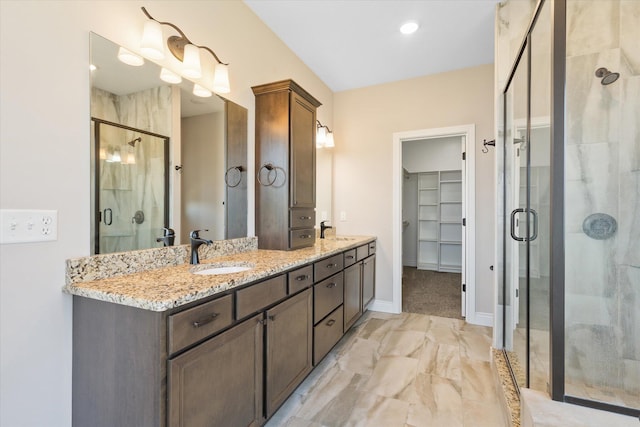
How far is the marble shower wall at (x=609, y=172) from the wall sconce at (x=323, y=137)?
7.30 feet

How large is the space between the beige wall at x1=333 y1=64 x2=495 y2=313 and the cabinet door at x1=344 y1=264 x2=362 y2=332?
72 cm

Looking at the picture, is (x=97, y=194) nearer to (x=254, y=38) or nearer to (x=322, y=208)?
(x=254, y=38)

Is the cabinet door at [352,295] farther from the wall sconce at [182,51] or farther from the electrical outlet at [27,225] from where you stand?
the electrical outlet at [27,225]

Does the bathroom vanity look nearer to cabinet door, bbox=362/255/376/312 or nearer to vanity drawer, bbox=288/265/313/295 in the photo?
vanity drawer, bbox=288/265/313/295

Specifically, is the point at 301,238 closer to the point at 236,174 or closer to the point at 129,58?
the point at 236,174

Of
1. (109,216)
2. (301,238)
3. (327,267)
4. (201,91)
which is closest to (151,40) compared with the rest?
(201,91)

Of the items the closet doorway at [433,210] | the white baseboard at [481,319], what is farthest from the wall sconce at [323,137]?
the white baseboard at [481,319]

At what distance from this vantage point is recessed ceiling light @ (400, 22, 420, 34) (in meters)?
2.46

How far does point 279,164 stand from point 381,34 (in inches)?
60.5

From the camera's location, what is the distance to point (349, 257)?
8.71 ft

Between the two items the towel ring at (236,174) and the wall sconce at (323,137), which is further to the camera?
the wall sconce at (323,137)

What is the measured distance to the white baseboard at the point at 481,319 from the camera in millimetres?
3041

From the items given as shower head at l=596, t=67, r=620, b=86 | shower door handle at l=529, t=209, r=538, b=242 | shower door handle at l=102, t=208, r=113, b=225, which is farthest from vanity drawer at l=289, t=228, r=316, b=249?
shower head at l=596, t=67, r=620, b=86

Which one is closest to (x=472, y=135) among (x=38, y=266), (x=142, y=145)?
(x=142, y=145)
